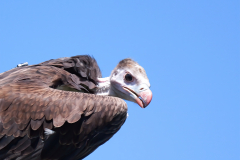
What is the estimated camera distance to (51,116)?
24.5ft

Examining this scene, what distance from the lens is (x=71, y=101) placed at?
25.0ft

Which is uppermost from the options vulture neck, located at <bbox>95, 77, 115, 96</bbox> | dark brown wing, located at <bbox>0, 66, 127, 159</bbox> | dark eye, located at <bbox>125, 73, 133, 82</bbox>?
dark eye, located at <bbox>125, 73, 133, 82</bbox>

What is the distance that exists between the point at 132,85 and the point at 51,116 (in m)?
2.21

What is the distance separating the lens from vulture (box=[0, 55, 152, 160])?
743 centimetres

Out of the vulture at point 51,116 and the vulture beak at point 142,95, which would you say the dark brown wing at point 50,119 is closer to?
the vulture at point 51,116

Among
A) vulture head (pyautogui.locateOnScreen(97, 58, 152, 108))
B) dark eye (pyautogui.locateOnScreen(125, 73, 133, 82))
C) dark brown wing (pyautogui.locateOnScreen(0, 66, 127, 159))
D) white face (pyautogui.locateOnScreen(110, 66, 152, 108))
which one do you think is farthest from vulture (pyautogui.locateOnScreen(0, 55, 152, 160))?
dark eye (pyautogui.locateOnScreen(125, 73, 133, 82))

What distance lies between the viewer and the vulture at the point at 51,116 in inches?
292

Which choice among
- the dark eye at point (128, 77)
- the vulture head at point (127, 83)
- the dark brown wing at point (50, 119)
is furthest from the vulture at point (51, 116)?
the dark eye at point (128, 77)

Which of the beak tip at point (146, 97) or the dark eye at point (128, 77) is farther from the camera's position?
the dark eye at point (128, 77)

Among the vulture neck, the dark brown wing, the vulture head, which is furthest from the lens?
the vulture neck

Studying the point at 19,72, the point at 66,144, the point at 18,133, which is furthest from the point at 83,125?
the point at 19,72

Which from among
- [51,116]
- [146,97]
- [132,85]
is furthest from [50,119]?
[132,85]

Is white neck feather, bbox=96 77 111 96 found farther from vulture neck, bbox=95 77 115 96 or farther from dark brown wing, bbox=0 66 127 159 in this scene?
dark brown wing, bbox=0 66 127 159

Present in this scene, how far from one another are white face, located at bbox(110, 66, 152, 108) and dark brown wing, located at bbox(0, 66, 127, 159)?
31.3 inches
